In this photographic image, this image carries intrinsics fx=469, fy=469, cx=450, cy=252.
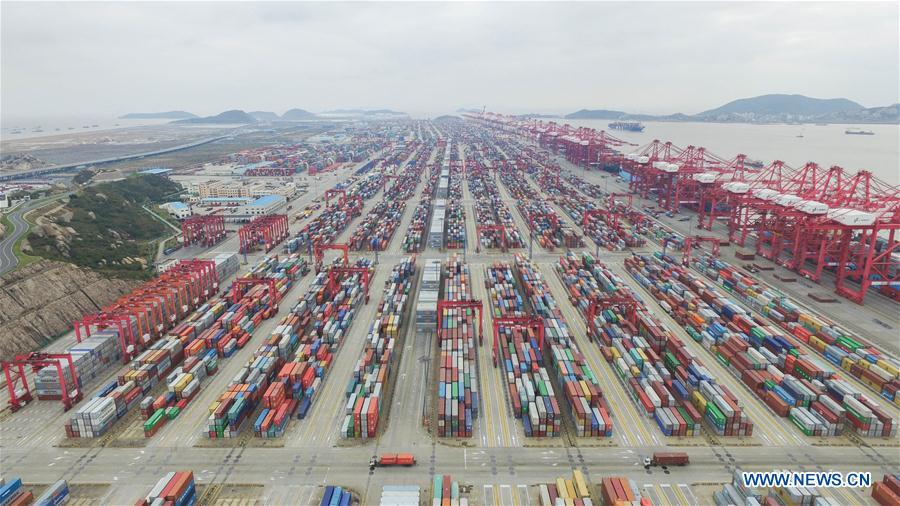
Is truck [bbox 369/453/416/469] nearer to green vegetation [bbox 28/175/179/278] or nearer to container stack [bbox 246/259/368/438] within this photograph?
container stack [bbox 246/259/368/438]

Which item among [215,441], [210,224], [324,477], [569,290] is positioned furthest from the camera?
[210,224]

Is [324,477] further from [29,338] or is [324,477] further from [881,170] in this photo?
[881,170]

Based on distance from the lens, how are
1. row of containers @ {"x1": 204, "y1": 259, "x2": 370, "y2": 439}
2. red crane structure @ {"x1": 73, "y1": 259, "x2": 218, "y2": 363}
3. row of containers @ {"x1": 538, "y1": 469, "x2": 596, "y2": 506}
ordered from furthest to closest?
red crane structure @ {"x1": 73, "y1": 259, "x2": 218, "y2": 363} < row of containers @ {"x1": 204, "y1": 259, "x2": 370, "y2": 439} < row of containers @ {"x1": 538, "y1": 469, "x2": 596, "y2": 506}

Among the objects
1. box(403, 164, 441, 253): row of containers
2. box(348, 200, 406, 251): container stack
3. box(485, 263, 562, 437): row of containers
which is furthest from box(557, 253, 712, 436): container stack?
box(348, 200, 406, 251): container stack

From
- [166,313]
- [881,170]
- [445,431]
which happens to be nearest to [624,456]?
[445,431]

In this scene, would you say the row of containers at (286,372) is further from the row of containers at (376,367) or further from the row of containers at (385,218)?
the row of containers at (385,218)

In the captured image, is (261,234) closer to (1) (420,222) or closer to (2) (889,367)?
(1) (420,222)

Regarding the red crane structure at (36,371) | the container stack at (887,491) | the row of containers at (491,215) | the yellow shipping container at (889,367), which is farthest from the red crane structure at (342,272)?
the yellow shipping container at (889,367)
